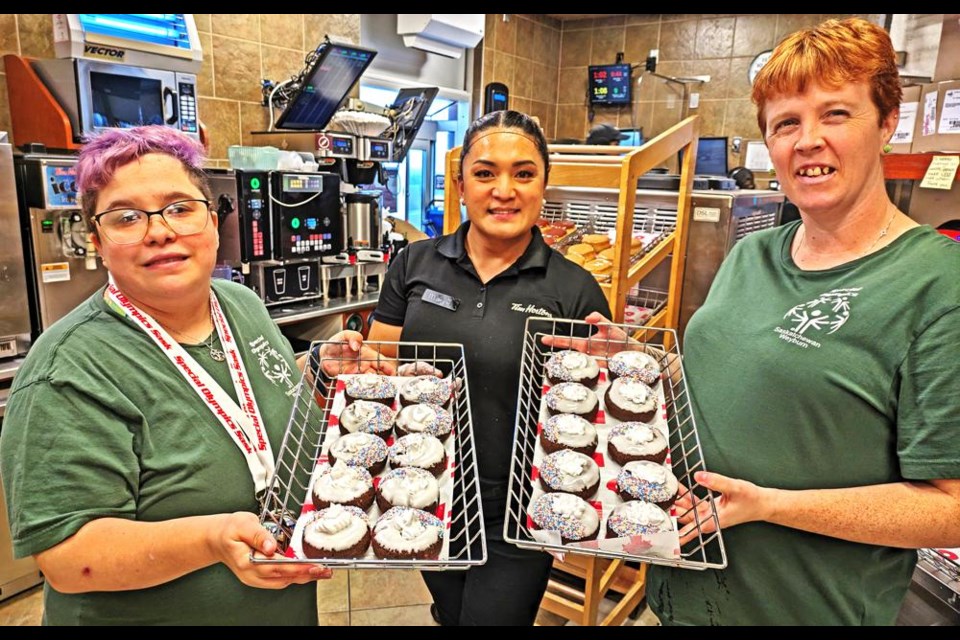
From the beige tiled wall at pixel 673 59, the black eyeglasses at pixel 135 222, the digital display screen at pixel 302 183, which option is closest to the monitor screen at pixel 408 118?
the digital display screen at pixel 302 183

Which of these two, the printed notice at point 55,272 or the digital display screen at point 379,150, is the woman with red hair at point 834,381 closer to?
the printed notice at point 55,272

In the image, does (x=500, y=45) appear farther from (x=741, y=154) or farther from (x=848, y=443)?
(x=848, y=443)

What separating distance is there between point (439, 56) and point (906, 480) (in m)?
6.30

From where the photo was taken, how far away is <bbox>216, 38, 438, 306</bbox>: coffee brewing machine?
3385 mm

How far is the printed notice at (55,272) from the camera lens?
2613 millimetres

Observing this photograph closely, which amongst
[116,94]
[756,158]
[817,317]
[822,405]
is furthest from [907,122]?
[756,158]

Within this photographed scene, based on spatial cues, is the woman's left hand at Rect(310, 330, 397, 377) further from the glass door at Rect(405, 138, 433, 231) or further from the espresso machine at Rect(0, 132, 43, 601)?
the glass door at Rect(405, 138, 433, 231)

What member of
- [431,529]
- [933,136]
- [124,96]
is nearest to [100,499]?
[431,529]

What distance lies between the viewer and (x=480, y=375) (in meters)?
1.76

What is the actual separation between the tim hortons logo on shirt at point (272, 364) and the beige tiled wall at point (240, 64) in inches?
129

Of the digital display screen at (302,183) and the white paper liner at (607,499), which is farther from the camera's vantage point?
the digital display screen at (302,183)

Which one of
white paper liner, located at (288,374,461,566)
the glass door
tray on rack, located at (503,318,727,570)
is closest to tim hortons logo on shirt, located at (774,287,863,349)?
tray on rack, located at (503,318,727,570)

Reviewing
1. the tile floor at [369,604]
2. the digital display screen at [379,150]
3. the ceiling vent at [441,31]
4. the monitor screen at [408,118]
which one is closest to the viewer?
the tile floor at [369,604]

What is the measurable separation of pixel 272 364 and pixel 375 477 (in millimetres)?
382
